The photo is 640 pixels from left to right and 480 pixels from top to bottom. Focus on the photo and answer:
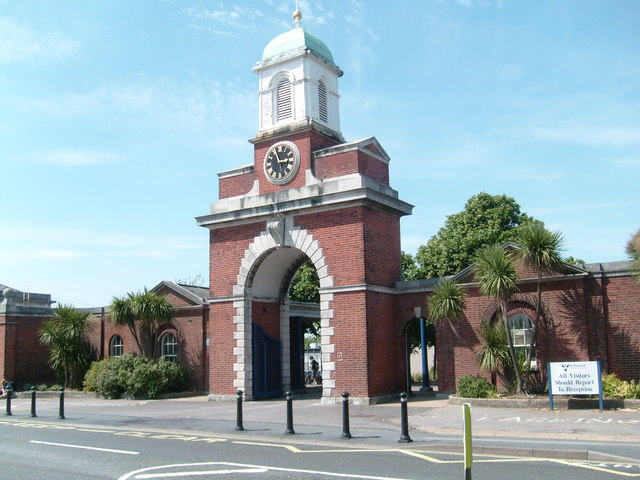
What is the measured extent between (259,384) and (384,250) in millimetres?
6500

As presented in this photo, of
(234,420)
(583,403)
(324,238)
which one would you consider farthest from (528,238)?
(234,420)

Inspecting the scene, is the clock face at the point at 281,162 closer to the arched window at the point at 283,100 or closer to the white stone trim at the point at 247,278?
the arched window at the point at 283,100

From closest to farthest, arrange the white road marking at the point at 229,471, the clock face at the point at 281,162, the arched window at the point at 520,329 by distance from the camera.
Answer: the white road marking at the point at 229,471 < the arched window at the point at 520,329 < the clock face at the point at 281,162

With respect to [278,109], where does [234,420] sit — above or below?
below

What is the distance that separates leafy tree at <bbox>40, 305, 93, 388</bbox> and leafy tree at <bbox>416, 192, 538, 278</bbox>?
1743 cm

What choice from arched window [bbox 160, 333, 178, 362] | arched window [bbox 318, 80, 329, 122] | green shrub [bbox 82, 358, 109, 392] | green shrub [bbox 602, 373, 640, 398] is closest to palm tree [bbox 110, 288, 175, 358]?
arched window [bbox 160, 333, 178, 362]

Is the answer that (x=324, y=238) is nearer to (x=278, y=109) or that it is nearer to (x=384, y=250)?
(x=384, y=250)

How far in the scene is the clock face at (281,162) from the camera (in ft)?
72.6

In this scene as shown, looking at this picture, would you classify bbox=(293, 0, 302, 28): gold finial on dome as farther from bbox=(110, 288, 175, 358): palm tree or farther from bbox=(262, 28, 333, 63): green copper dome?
bbox=(110, 288, 175, 358): palm tree

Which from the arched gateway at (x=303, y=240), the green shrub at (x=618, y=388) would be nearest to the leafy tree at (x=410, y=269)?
the arched gateway at (x=303, y=240)

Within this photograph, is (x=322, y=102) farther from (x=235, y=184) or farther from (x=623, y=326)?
(x=623, y=326)

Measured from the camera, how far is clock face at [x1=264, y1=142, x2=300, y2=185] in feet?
72.6

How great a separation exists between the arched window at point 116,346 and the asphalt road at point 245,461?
50.3ft

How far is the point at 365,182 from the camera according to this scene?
2078 cm
